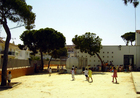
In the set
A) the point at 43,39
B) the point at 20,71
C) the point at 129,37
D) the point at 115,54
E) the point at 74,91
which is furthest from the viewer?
the point at 129,37

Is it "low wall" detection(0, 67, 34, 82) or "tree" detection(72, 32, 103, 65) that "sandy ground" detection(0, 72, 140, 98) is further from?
"tree" detection(72, 32, 103, 65)

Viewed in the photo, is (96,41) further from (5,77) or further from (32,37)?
(5,77)

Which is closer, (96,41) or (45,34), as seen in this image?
(96,41)

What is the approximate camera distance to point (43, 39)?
38125 millimetres

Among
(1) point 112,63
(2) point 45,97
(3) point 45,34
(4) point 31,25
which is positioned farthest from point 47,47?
(2) point 45,97

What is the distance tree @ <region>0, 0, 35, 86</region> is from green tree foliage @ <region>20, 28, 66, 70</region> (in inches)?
817

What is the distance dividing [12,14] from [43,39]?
2188 centimetres

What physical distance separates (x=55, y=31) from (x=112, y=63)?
14.4 m

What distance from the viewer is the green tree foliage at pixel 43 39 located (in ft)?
125

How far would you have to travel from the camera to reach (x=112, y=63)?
3906 cm

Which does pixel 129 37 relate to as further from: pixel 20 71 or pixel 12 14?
pixel 12 14

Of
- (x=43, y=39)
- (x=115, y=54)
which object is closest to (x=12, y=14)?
(x=43, y=39)

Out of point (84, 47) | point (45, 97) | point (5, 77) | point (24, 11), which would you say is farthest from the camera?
point (84, 47)

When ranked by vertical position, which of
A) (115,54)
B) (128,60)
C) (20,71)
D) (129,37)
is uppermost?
(129,37)
